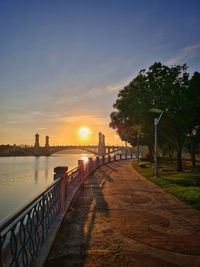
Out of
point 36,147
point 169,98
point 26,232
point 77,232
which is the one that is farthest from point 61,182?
point 36,147

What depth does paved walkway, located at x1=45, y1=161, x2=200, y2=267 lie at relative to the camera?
5602 millimetres

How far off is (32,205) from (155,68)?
78.9ft

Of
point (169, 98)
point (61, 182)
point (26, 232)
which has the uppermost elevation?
point (169, 98)

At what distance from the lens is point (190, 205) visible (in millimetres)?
11305

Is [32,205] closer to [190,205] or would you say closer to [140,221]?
[140,221]

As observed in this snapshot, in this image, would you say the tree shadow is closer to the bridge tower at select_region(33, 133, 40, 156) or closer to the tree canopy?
the tree canopy

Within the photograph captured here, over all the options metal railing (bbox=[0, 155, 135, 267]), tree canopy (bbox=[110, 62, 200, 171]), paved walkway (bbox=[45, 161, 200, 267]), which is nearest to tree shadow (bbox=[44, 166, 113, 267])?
paved walkway (bbox=[45, 161, 200, 267])

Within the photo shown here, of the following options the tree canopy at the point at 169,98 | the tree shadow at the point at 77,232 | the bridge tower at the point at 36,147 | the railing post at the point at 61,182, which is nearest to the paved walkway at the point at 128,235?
the tree shadow at the point at 77,232

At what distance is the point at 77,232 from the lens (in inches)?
295

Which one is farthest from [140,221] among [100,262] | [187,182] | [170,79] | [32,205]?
[170,79]

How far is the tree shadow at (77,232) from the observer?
560 centimetres

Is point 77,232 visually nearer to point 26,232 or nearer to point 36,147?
point 26,232

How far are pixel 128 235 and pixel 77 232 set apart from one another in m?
1.38

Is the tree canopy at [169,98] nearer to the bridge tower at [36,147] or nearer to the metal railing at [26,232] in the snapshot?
the metal railing at [26,232]
